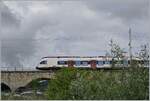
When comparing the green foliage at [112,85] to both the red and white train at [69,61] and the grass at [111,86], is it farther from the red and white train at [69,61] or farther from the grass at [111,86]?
the red and white train at [69,61]

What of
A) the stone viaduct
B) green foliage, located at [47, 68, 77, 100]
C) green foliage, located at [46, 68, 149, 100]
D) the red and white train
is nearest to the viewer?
green foliage, located at [46, 68, 149, 100]

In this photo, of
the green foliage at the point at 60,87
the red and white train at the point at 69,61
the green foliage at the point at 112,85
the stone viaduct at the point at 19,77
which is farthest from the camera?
the stone viaduct at the point at 19,77

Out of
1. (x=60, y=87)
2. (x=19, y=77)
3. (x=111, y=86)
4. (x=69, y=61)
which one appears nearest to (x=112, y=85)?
(x=111, y=86)

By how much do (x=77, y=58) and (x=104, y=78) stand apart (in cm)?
4374

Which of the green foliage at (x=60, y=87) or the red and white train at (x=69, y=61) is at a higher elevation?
the red and white train at (x=69, y=61)

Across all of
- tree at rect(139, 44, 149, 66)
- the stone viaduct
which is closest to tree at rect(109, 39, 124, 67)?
tree at rect(139, 44, 149, 66)

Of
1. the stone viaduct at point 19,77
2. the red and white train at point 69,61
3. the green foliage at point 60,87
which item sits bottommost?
the green foliage at point 60,87

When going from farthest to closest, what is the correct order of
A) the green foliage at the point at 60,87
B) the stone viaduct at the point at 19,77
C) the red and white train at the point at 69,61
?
the stone viaduct at the point at 19,77 → the red and white train at the point at 69,61 → the green foliage at the point at 60,87

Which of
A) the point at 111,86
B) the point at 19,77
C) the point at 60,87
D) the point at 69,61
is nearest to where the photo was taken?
the point at 111,86

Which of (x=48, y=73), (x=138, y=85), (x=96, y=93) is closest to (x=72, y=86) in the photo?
(x=96, y=93)

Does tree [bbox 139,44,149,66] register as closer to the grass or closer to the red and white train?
the grass

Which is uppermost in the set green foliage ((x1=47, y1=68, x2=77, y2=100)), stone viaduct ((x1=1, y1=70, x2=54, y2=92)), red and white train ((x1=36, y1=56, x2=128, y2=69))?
red and white train ((x1=36, y1=56, x2=128, y2=69))

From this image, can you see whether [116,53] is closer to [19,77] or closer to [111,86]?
[111,86]

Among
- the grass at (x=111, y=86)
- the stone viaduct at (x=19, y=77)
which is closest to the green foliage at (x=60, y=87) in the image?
the grass at (x=111, y=86)
